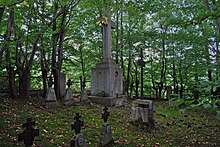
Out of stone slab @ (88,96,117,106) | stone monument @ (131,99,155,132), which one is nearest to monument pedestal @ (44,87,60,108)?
stone slab @ (88,96,117,106)

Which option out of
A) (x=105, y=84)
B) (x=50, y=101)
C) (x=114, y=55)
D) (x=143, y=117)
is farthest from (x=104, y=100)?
(x=114, y=55)

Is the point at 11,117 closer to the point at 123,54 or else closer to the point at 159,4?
the point at 159,4

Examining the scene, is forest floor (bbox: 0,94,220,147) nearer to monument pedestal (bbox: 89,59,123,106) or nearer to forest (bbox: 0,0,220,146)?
forest (bbox: 0,0,220,146)

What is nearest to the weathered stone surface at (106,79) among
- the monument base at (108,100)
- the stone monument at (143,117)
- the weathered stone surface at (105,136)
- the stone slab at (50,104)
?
the monument base at (108,100)

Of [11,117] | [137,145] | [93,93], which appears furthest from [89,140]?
[93,93]

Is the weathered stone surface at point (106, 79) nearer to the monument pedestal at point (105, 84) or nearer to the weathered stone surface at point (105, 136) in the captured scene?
the monument pedestal at point (105, 84)

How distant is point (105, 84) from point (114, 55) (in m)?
5.63

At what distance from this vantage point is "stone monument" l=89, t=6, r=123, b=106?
33.2 ft

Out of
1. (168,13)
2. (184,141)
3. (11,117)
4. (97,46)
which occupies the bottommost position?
(184,141)

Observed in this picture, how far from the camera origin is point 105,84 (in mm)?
10203

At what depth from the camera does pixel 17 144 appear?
3941mm

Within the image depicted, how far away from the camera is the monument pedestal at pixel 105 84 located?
10.1 meters

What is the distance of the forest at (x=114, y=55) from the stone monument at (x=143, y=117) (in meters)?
0.24

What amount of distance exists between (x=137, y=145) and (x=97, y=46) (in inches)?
457
